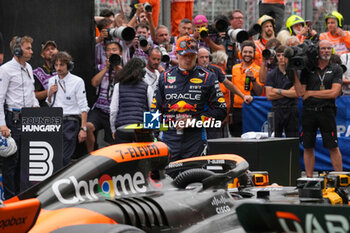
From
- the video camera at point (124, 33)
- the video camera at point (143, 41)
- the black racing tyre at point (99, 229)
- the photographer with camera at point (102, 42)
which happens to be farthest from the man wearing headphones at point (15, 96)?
the black racing tyre at point (99, 229)

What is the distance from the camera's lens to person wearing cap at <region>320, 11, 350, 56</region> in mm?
12492

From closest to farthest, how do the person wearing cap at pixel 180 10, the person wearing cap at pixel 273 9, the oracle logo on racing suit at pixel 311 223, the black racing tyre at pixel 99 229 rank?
the oracle logo on racing suit at pixel 311 223
the black racing tyre at pixel 99 229
the person wearing cap at pixel 180 10
the person wearing cap at pixel 273 9

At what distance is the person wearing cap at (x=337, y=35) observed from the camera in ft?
41.0

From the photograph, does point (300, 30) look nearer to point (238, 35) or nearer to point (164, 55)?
point (238, 35)

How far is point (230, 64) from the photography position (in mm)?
12383

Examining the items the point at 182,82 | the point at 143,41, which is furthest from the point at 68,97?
the point at 182,82

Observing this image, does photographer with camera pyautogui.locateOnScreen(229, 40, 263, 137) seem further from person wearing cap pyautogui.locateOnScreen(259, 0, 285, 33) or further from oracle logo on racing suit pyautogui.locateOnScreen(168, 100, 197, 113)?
oracle logo on racing suit pyautogui.locateOnScreen(168, 100, 197, 113)

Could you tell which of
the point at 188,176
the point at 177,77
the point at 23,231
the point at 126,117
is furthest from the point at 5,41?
the point at 23,231

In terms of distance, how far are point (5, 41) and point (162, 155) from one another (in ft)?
19.4

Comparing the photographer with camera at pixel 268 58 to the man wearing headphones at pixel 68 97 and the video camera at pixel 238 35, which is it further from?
the man wearing headphones at pixel 68 97

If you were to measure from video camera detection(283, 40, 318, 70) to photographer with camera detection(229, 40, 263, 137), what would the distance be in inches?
47.9

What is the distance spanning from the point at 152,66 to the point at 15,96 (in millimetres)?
2318

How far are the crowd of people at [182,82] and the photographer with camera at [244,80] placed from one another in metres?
0.02

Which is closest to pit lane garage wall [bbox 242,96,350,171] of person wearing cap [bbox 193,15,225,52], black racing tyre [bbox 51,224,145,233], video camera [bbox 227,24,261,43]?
video camera [bbox 227,24,261,43]
